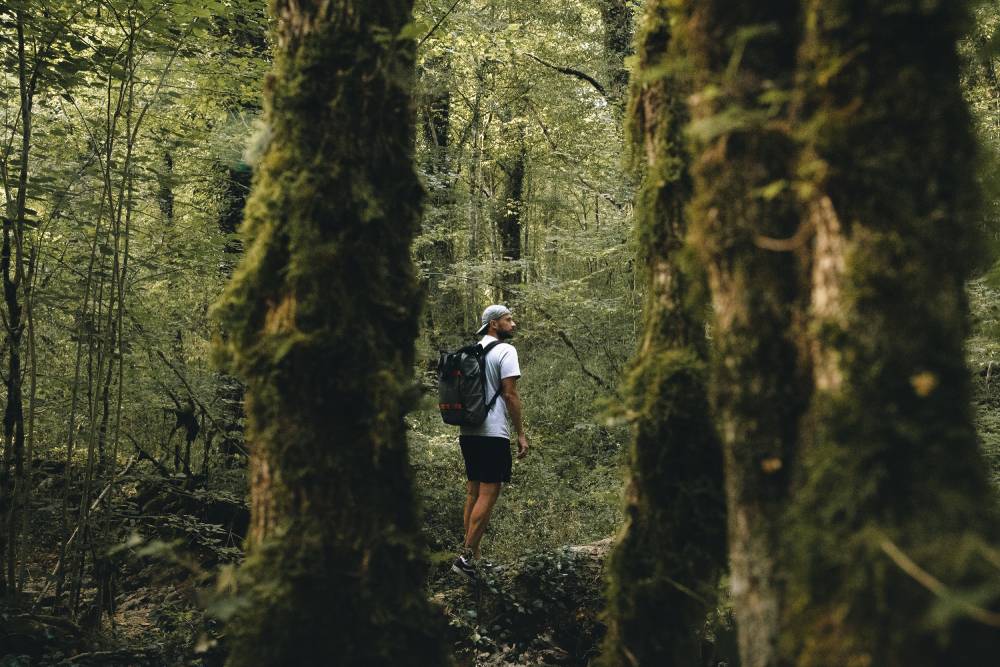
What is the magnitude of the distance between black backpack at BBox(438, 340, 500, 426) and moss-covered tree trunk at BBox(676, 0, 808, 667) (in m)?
4.36

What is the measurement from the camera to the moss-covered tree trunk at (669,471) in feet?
11.3

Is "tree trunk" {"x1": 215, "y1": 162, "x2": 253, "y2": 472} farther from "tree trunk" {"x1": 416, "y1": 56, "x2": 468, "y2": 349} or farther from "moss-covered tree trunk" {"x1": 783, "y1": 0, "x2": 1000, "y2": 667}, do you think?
"moss-covered tree trunk" {"x1": 783, "y1": 0, "x2": 1000, "y2": 667}

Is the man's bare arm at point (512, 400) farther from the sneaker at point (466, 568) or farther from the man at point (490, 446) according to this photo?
the sneaker at point (466, 568)

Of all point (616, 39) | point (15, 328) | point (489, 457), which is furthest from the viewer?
point (616, 39)

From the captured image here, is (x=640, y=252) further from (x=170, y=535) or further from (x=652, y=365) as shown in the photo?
(x=170, y=535)

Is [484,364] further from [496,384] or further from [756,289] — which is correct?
[756,289]

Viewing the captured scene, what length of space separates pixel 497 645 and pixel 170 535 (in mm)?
3668

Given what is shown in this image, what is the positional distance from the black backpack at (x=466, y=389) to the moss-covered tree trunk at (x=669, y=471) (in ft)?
9.36

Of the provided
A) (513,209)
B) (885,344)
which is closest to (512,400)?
(885,344)

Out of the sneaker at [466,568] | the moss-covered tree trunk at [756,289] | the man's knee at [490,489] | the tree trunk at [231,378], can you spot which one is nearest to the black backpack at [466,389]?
the man's knee at [490,489]

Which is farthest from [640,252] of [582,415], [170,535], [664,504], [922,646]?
[582,415]

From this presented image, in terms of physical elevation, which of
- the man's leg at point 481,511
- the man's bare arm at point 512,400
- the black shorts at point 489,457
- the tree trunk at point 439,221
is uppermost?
the tree trunk at point 439,221

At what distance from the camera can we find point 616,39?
39.5 feet

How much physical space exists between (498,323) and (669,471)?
346cm
